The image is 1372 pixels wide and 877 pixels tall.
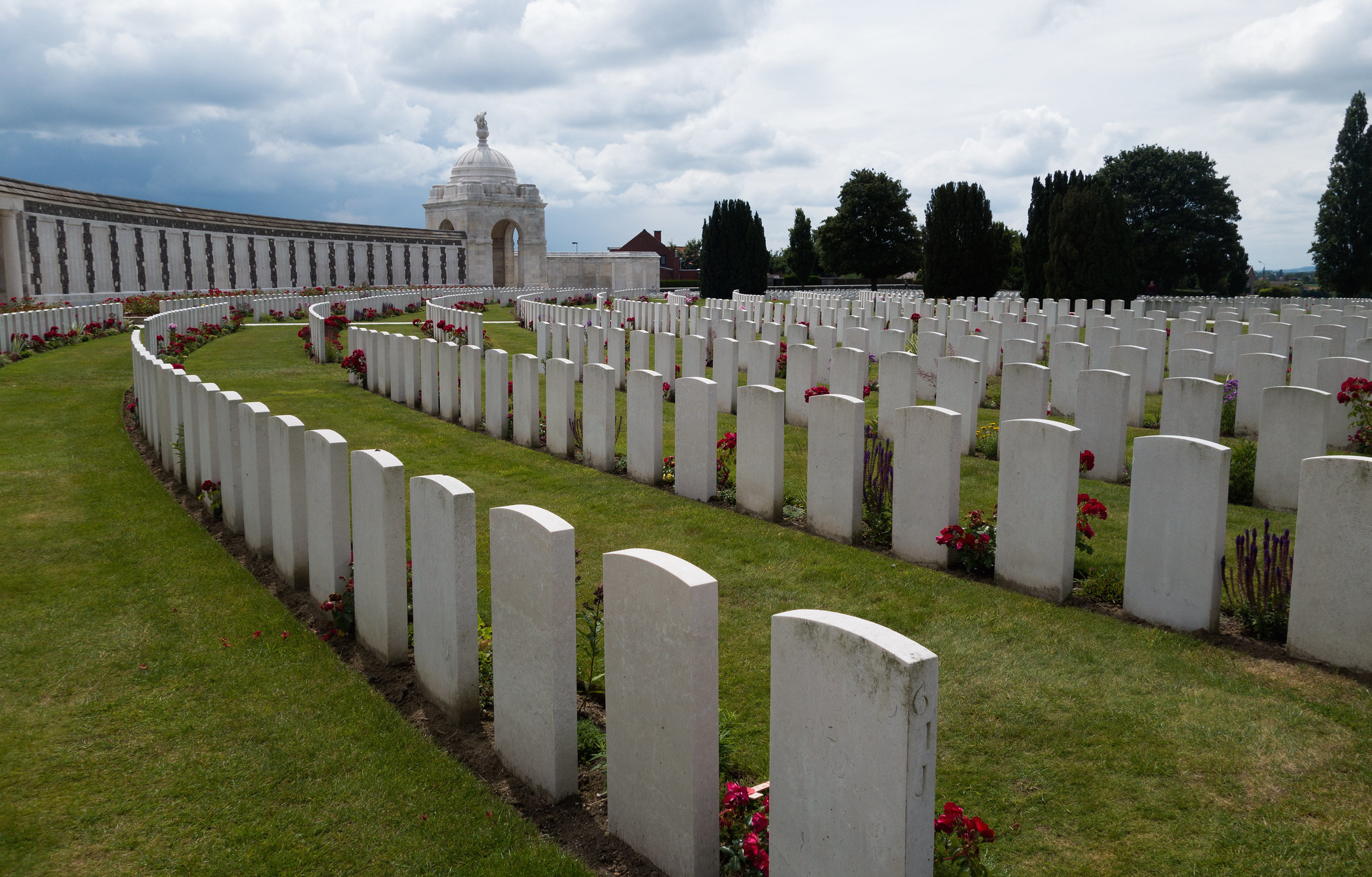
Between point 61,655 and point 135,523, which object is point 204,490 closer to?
point 135,523

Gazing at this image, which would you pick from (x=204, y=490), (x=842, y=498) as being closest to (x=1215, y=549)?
(x=842, y=498)

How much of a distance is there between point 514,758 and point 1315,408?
246 inches

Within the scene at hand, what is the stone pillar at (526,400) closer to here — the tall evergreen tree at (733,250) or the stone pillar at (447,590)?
the stone pillar at (447,590)

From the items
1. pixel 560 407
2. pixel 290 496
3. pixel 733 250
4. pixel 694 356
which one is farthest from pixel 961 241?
pixel 290 496

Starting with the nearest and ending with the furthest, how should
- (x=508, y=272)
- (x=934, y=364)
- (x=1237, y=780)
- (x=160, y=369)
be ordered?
(x=1237, y=780)
(x=160, y=369)
(x=934, y=364)
(x=508, y=272)

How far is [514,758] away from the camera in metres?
3.72

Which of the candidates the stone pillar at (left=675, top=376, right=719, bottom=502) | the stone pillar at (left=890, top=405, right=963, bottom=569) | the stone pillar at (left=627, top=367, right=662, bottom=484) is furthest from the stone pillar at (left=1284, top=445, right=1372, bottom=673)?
the stone pillar at (left=627, top=367, right=662, bottom=484)

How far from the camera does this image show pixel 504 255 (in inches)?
2950

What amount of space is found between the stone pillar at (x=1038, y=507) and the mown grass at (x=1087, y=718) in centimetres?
16

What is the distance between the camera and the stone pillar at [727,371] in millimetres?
11734

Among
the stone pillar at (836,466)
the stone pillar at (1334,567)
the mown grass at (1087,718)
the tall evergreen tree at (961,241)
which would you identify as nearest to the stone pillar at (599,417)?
the mown grass at (1087,718)

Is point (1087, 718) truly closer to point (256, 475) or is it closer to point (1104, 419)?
point (1104, 419)

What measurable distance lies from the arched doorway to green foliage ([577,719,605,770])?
235 ft

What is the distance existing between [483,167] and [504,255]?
22.4ft
